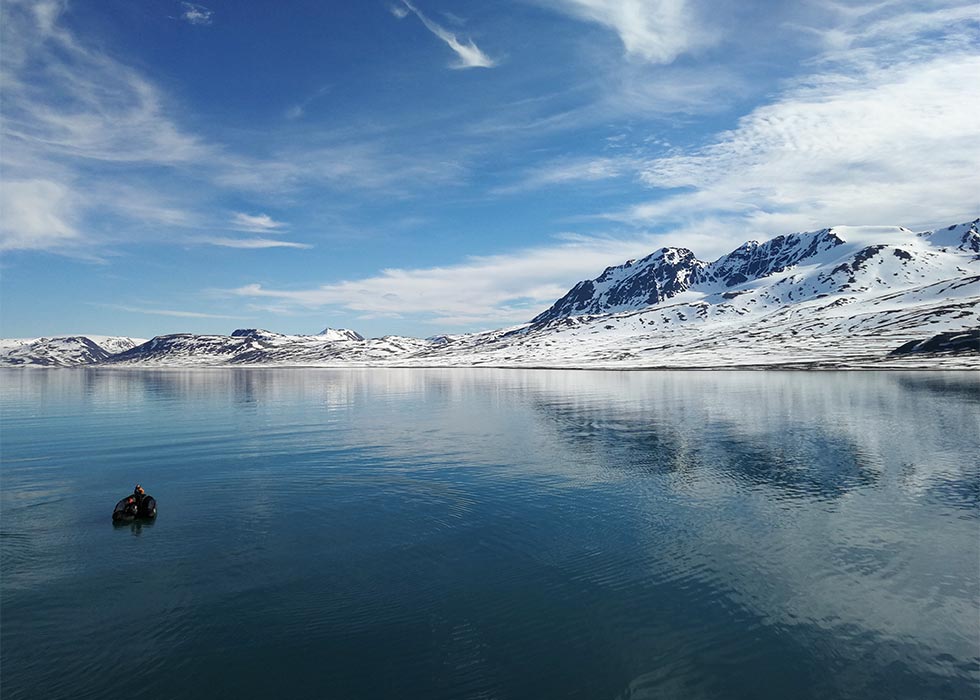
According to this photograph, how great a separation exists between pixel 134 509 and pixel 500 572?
76.3ft

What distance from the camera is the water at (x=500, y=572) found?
18.1m

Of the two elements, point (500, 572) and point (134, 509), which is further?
point (134, 509)

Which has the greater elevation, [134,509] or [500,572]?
[134,509]

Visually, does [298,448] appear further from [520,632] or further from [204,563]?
[520,632]

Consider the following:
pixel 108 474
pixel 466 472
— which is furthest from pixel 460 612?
pixel 108 474

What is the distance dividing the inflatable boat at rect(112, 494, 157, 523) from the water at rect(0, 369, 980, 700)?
0.96 metres

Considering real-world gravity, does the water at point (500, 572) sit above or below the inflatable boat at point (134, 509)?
below

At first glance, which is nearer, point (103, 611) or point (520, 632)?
point (520, 632)

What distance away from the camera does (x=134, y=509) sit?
33.7 meters

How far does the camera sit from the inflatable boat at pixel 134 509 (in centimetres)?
3319

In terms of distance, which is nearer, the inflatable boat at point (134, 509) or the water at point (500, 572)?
the water at point (500, 572)

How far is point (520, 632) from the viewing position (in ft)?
67.3

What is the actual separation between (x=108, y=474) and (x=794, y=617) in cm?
5021

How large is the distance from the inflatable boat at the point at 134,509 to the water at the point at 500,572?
3.14ft
